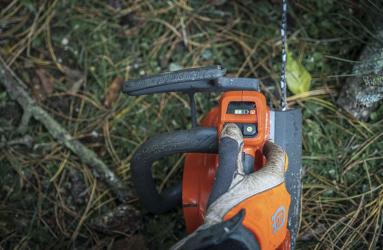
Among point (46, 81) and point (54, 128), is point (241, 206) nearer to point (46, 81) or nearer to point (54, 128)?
point (54, 128)

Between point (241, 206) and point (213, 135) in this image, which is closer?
point (241, 206)

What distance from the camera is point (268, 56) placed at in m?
2.01

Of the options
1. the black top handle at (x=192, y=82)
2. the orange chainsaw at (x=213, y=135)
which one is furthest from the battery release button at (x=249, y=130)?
the black top handle at (x=192, y=82)

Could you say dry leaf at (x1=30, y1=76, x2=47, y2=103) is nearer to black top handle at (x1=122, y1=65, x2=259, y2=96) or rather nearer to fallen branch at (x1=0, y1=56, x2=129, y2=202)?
fallen branch at (x1=0, y1=56, x2=129, y2=202)

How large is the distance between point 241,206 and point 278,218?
0.12 meters

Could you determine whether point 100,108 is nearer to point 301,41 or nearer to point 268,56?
point 268,56

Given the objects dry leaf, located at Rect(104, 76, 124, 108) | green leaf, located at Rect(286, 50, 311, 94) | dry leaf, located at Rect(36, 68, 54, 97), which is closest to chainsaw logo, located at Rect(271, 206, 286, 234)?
green leaf, located at Rect(286, 50, 311, 94)

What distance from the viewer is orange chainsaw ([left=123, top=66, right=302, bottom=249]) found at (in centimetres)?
134

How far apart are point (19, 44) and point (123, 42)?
1.56ft

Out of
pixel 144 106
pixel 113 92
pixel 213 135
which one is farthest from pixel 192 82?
pixel 113 92

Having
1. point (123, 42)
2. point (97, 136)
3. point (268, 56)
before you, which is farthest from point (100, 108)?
point (268, 56)

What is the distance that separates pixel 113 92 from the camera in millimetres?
2059

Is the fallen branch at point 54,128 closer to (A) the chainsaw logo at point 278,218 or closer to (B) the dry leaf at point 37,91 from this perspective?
(B) the dry leaf at point 37,91

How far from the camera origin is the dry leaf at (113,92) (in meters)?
2.05
